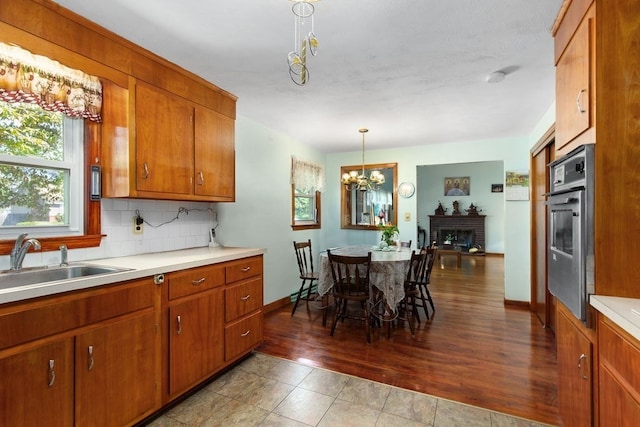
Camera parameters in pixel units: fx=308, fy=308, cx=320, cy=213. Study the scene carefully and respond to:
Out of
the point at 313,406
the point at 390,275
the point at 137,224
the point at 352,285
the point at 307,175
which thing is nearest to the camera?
the point at 313,406

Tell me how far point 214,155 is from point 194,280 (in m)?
1.14

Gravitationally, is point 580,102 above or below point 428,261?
above

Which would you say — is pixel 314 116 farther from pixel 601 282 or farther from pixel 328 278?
pixel 601 282

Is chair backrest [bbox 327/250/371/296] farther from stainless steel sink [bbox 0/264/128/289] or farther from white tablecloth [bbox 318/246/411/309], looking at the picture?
stainless steel sink [bbox 0/264/128/289]

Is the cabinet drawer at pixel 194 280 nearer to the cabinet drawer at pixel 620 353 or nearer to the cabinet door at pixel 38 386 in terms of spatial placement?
the cabinet door at pixel 38 386

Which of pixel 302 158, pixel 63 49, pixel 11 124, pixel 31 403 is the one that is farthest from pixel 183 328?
pixel 302 158

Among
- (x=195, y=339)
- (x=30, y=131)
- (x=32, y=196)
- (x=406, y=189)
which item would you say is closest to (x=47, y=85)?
(x=30, y=131)

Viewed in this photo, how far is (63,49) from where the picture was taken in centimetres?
167

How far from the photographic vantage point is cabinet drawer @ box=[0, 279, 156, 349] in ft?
4.10

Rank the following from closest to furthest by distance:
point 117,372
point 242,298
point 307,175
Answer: point 117,372, point 242,298, point 307,175

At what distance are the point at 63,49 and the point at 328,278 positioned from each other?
2.88 meters

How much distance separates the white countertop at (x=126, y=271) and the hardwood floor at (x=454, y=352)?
1.09m

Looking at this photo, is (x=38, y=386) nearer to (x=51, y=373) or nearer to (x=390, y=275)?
(x=51, y=373)

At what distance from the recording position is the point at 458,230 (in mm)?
8797
